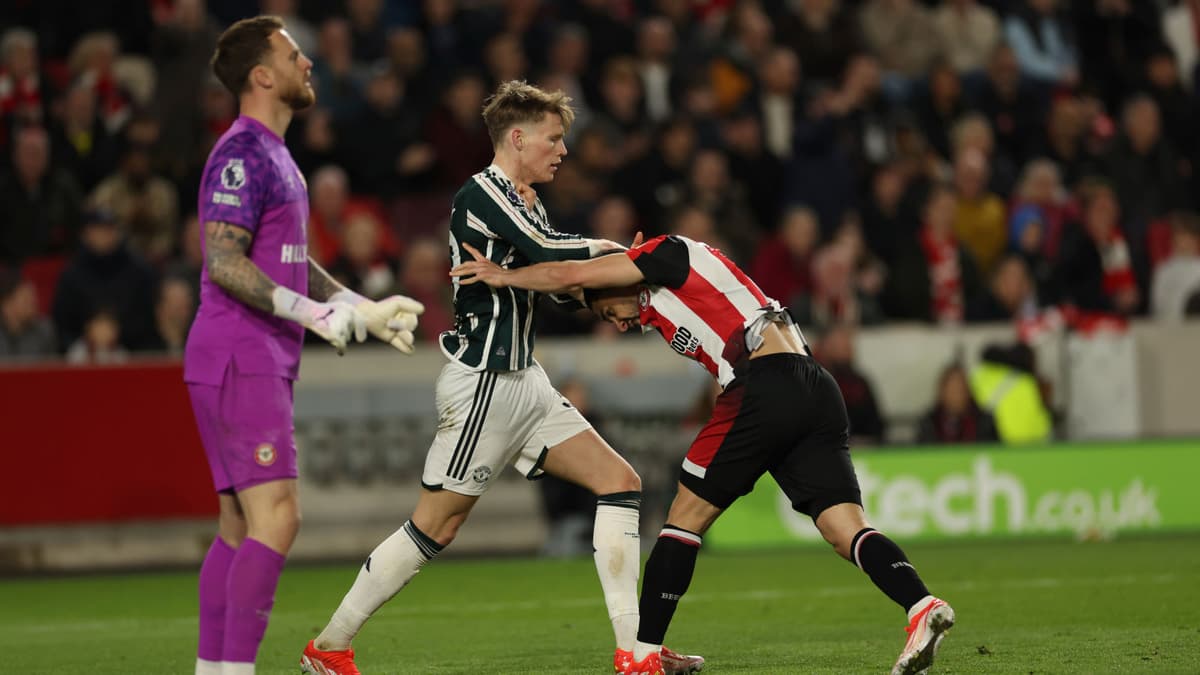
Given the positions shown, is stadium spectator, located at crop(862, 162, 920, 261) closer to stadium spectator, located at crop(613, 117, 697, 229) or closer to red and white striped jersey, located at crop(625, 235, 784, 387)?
stadium spectator, located at crop(613, 117, 697, 229)

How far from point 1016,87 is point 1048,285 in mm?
3247

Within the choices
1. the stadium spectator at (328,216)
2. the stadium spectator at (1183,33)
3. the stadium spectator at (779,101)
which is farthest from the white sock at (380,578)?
the stadium spectator at (1183,33)

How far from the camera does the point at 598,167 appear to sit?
636 inches

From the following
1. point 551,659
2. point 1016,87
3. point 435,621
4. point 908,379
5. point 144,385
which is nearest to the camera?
point 551,659

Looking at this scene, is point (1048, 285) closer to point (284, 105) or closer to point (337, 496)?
point (337, 496)

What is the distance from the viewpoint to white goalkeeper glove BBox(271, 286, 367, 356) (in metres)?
5.85

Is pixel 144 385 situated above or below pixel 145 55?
below

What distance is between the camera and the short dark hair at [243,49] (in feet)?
20.8

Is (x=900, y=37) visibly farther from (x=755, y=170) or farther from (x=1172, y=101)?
(x=755, y=170)

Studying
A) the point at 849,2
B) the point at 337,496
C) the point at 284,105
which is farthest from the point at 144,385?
the point at 849,2

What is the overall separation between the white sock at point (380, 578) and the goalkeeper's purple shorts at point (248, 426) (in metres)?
1.26

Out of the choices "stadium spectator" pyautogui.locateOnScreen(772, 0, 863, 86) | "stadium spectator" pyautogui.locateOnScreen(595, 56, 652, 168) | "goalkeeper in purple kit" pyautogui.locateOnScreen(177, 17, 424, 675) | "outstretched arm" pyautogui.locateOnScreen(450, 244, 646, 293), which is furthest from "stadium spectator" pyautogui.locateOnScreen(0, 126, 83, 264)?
"goalkeeper in purple kit" pyautogui.locateOnScreen(177, 17, 424, 675)

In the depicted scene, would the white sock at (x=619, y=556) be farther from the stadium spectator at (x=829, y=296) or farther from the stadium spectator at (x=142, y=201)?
the stadium spectator at (x=142, y=201)

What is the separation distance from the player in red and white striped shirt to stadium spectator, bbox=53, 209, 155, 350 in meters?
7.73
